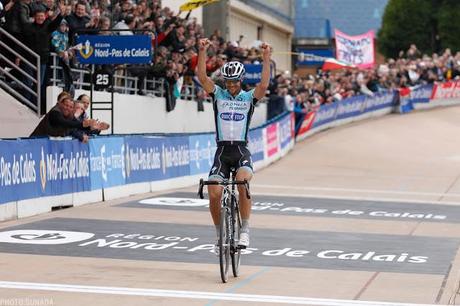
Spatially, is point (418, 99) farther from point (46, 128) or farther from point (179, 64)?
point (46, 128)

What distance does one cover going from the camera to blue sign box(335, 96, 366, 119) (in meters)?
51.3

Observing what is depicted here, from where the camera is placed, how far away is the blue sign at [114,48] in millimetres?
22609

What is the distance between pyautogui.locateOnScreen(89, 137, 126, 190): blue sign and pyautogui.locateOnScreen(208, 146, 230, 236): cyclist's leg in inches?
327

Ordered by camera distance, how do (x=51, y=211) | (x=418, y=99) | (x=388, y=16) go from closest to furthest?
(x=51, y=211), (x=418, y=99), (x=388, y=16)

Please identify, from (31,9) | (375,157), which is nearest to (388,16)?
(375,157)

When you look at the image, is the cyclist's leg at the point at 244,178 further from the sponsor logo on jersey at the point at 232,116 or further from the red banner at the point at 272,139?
the red banner at the point at 272,139

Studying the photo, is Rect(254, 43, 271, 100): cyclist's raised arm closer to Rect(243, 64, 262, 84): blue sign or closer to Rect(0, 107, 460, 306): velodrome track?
Rect(0, 107, 460, 306): velodrome track

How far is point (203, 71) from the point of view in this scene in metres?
12.6

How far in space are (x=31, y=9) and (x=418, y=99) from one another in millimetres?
40354

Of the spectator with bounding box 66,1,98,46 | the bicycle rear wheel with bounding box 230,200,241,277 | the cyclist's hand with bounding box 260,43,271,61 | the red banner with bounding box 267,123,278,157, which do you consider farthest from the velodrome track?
the red banner with bounding box 267,123,278,157

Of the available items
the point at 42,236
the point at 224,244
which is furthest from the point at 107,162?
the point at 224,244

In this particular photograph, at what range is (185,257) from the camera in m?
13.6

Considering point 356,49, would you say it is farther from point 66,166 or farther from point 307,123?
point 66,166

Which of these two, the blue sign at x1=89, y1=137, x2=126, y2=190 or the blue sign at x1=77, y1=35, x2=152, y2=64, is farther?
the blue sign at x1=77, y1=35, x2=152, y2=64
